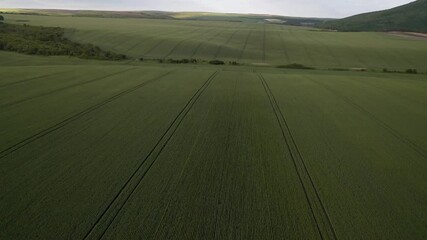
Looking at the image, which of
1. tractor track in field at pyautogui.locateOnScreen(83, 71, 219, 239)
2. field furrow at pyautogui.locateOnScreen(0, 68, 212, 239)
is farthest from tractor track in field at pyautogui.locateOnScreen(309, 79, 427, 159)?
field furrow at pyautogui.locateOnScreen(0, 68, 212, 239)

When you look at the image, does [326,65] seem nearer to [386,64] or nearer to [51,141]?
[386,64]

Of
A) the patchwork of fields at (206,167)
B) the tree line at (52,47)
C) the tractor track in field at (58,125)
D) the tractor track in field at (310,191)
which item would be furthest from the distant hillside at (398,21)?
the tractor track in field at (310,191)

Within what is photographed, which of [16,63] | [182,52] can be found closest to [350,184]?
[16,63]

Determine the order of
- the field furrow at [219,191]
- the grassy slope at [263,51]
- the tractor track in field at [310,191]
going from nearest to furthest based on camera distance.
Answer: the field furrow at [219,191]
the tractor track in field at [310,191]
the grassy slope at [263,51]

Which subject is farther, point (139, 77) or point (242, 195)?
point (139, 77)

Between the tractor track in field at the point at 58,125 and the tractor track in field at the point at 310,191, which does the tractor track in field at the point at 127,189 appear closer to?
the tractor track in field at the point at 58,125

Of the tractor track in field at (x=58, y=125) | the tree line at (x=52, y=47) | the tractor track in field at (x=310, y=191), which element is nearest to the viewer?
the tractor track in field at (x=310, y=191)

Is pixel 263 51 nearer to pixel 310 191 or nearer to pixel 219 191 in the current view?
pixel 310 191

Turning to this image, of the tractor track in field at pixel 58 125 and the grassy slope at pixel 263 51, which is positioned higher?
the tractor track in field at pixel 58 125
